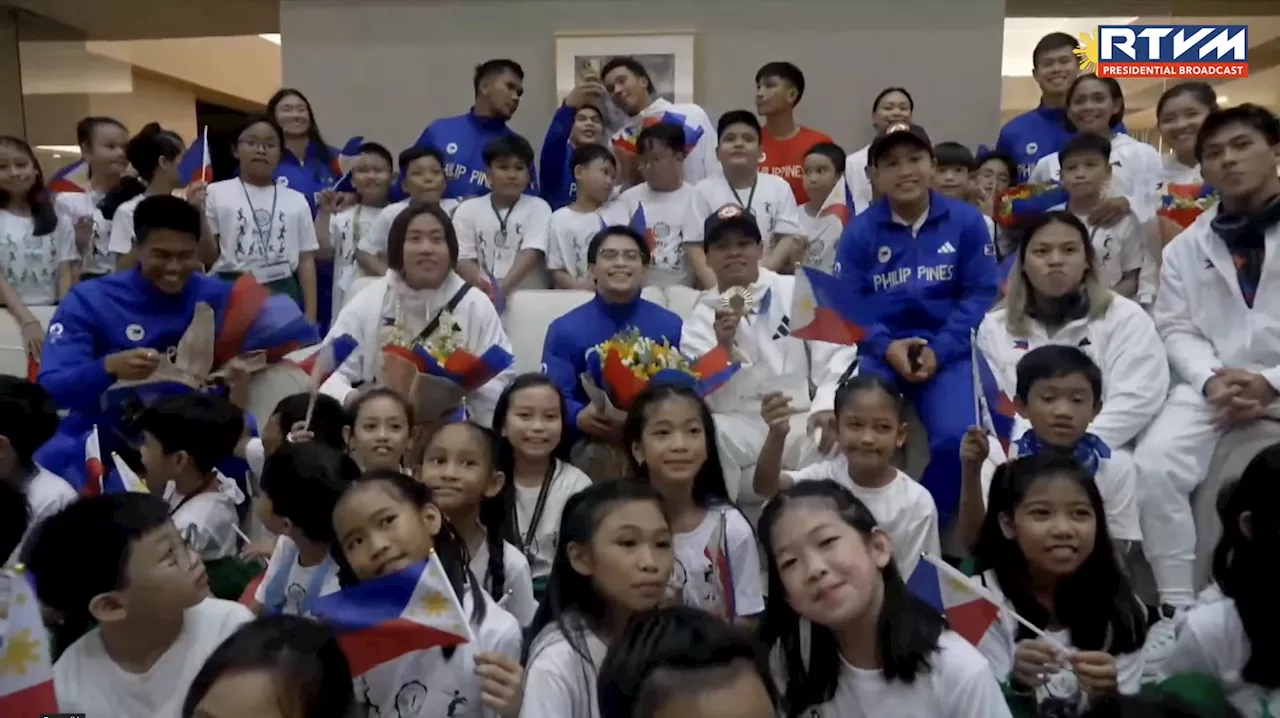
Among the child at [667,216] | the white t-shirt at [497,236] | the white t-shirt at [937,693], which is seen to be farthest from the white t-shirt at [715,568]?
the white t-shirt at [497,236]

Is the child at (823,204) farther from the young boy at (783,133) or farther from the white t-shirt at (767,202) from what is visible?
the young boy at (783,133)

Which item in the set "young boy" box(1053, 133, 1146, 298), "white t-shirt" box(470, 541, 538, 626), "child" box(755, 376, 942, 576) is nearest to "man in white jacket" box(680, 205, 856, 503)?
"child" box(755, 376, 942, 576)

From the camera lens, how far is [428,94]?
6.58m

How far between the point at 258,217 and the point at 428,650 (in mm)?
3160

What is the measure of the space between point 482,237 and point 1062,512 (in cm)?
298

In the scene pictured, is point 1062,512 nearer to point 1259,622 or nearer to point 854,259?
point 1259,622

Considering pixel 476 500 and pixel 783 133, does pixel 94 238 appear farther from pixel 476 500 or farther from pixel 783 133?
pixel 783 133

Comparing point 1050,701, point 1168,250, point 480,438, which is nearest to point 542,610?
point 480,438

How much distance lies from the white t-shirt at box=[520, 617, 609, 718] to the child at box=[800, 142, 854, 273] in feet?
9.98

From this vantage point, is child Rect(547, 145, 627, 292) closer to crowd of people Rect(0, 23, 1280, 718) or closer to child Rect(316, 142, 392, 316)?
crowd of people Rect(0, 23, 1280, 718)

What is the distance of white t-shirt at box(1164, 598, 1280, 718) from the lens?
1750mm

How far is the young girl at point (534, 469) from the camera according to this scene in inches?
108

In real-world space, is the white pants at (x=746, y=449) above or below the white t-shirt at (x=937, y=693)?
above

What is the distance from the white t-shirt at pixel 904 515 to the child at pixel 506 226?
2109mm
